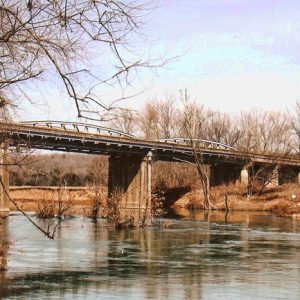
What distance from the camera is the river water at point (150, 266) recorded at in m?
17.8

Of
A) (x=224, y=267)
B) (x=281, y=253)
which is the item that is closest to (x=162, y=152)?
(x=281, y=253)

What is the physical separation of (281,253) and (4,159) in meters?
Answer: 17.3

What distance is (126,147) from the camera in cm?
7131

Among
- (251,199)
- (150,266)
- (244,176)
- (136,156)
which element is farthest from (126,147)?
(150,266)

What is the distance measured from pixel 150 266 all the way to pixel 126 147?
4838 cm

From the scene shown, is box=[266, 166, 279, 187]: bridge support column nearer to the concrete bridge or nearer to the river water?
the concrete bridge

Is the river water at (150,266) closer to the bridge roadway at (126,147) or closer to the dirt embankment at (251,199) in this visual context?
the bridge roadway at (126,147)

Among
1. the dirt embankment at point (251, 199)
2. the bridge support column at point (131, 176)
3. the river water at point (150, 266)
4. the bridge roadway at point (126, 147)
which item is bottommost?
the river water at point (150, 266)

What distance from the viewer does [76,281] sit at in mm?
19500

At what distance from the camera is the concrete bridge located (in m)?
61.8

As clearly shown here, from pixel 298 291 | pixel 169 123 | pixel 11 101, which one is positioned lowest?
pixel 298 291

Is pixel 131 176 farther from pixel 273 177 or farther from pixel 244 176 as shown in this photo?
pixel 273 177

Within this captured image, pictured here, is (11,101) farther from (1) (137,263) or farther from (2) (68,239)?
(2) (68,239)

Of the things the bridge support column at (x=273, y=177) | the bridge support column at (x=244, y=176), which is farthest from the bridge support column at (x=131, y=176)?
the bridge support column at (x=273, y=177)
